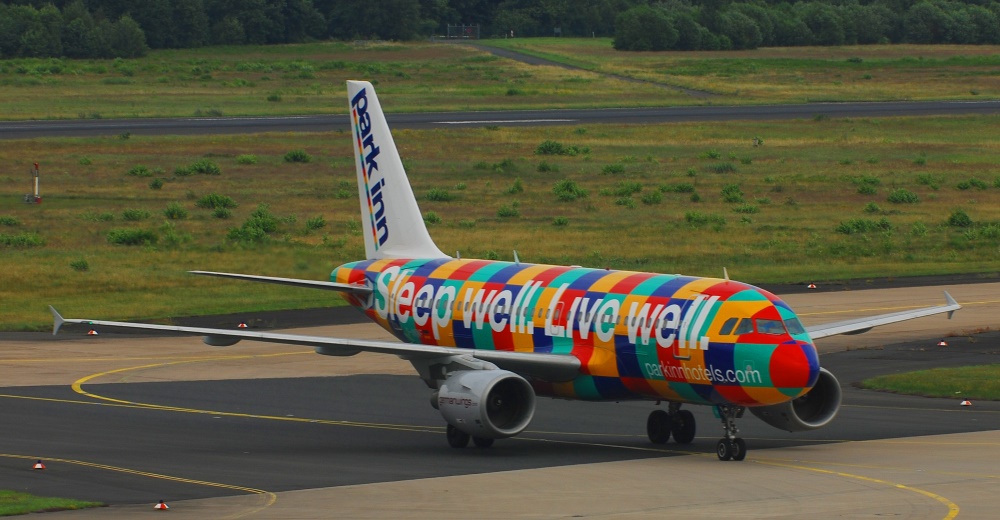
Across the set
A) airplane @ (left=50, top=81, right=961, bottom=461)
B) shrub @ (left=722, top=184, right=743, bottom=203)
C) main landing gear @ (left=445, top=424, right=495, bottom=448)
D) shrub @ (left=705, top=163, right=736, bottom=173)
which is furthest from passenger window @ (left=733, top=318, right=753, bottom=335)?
shrub @ (left=705, top=163, right=736, bottom=173)

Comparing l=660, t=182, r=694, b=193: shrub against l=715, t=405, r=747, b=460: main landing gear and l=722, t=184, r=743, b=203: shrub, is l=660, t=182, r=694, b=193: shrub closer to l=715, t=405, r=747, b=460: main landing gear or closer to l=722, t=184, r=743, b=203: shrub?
l=722, t=184, r=743, b=203: shrub

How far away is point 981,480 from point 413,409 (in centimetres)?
1842

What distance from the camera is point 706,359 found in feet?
116

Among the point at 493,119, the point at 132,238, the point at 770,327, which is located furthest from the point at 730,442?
the point at 493,119

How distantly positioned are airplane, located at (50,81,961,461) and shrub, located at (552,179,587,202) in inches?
2173

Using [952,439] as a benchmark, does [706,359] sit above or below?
above

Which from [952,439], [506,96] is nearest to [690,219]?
[952,439]

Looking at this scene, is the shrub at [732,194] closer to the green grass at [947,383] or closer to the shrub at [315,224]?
the shrub at [315,224]

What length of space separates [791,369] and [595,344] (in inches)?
220

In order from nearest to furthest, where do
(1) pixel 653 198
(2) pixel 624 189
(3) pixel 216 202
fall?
(3) pixel 216 202 < (1) pixel 653 198 < (2) pixel 624 189

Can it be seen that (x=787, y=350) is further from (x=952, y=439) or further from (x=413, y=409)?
(x=413, y=409)

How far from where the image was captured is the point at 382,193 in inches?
1875

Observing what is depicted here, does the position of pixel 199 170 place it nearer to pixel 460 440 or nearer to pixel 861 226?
pixel 861 226

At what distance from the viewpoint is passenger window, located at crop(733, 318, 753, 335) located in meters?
34.9
